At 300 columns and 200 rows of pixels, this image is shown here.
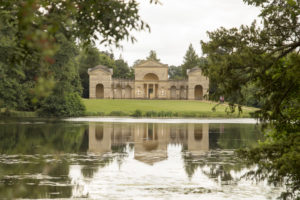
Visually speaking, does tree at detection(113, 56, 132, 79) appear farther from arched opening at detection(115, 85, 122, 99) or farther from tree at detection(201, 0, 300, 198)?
tree at detection(201, 0, 300, 198)

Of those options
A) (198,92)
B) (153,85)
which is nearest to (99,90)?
(153,85)

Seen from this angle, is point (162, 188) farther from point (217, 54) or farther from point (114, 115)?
point (114, 115)

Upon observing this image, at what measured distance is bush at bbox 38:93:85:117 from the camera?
5141cm

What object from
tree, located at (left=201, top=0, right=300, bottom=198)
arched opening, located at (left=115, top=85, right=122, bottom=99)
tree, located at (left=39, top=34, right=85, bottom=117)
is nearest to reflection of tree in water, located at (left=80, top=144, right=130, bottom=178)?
tree, located at (left=201, top=0, right=300, bottom=198)

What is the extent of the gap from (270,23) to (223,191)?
4.26 m

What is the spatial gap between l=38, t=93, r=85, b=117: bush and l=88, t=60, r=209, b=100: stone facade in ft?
108

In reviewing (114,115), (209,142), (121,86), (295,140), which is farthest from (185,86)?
(295,140)

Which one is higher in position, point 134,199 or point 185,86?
point 185,86

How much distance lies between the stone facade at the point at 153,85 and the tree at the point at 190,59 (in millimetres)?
16097

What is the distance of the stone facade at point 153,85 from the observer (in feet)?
287

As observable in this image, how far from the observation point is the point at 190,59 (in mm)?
108562

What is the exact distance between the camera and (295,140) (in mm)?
8891

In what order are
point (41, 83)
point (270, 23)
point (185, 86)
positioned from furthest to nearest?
point (185, 86) < point (270, 23) < point (41, 83)

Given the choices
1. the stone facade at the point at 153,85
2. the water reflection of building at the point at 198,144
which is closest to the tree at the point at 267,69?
the water reflection of building at the point at 198,144
